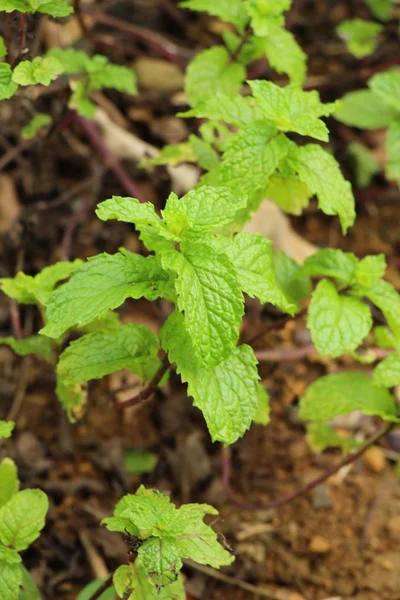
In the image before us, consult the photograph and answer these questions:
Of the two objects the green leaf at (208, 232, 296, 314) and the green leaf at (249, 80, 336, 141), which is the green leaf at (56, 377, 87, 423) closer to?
the green leaf at (208, 232, 296, 314)

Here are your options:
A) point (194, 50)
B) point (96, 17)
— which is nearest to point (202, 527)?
point (96, 17)

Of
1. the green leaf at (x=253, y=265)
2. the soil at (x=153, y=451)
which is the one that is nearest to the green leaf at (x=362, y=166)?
the soil at (x=153, y=451)

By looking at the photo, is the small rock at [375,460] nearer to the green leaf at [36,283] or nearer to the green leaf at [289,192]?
the green leaf at [289,192]

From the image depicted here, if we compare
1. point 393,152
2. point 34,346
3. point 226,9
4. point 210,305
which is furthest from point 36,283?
point 393,152

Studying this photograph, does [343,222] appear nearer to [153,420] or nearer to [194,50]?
[153,420]

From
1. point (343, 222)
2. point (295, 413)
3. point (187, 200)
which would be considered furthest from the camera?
point (295, 413)

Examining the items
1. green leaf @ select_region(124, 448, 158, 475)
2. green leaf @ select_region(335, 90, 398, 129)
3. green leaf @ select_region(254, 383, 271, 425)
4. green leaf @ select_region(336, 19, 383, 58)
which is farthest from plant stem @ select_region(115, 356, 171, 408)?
green leaf @ select_region(336, 19, 383, 58)
